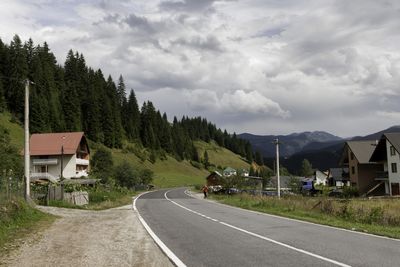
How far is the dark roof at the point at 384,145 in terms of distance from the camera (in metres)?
60.1

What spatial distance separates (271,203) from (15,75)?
97.1 metres

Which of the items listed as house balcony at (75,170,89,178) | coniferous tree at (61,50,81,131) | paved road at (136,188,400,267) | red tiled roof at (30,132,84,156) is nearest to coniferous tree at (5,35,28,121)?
coniferous tree at (61,50,81,131)

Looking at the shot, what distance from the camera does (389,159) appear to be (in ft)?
204

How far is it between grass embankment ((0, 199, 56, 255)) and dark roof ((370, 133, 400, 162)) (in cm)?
4854

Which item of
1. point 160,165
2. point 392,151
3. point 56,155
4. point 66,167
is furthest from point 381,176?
point 160,165

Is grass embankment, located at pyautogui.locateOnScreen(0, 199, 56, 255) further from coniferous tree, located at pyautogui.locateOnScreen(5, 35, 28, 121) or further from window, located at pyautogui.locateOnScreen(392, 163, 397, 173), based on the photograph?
coniferous tree, located at pyautogui.locateOnScreen(5, 35, 28, 121)

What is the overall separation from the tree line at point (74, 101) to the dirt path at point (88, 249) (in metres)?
86.6

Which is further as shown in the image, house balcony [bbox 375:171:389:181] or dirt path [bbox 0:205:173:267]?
house balcony [bbox 375:171:389:181]

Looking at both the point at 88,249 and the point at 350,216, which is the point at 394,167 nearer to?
the point at 350,216

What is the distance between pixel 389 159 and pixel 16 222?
2119 inches

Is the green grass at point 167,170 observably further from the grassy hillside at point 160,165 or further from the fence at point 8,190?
the fence at point 8,190

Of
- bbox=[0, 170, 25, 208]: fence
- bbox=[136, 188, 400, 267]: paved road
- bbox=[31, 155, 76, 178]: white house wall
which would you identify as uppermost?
bbox=[31, 155, 76, 178]: white house wall

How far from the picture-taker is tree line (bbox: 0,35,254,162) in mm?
113188

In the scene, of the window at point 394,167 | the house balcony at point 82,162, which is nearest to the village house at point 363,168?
the window at point 394,167
